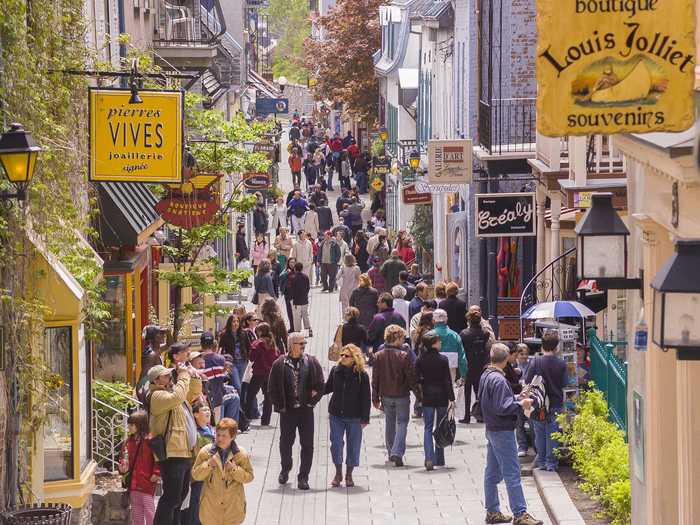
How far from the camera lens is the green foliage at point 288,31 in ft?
434

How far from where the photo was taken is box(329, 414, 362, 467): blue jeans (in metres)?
16.2

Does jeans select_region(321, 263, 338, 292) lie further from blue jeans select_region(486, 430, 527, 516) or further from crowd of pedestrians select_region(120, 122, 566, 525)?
blue jeans select_region(486, 430, 527, 516)

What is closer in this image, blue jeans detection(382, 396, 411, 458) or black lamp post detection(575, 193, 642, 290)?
black lamp post detection(575, 193, 642, 290)

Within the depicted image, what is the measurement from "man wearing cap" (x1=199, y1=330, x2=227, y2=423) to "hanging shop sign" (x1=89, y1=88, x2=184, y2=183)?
3130mm

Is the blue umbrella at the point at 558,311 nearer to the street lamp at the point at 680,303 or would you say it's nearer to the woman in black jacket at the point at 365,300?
the woman in black jacket at the point at 365,300

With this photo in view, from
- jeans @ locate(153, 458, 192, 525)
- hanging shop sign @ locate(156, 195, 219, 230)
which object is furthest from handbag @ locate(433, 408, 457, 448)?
hanging shop sign @ locate(156, 195, 219, 230)

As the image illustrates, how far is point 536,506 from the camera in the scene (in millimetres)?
15219

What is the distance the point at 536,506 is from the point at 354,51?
42.0 m

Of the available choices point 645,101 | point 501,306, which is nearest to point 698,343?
point 645,101

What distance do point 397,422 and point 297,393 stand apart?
160 cm

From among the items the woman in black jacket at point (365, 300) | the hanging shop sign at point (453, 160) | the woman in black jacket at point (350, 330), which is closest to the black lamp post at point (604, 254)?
the woman in black jacket at point (350, 330)

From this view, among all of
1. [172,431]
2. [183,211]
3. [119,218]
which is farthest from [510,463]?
[183,211]

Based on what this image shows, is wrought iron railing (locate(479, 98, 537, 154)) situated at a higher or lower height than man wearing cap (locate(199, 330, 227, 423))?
higher

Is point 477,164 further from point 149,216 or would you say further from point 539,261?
point 149,216
